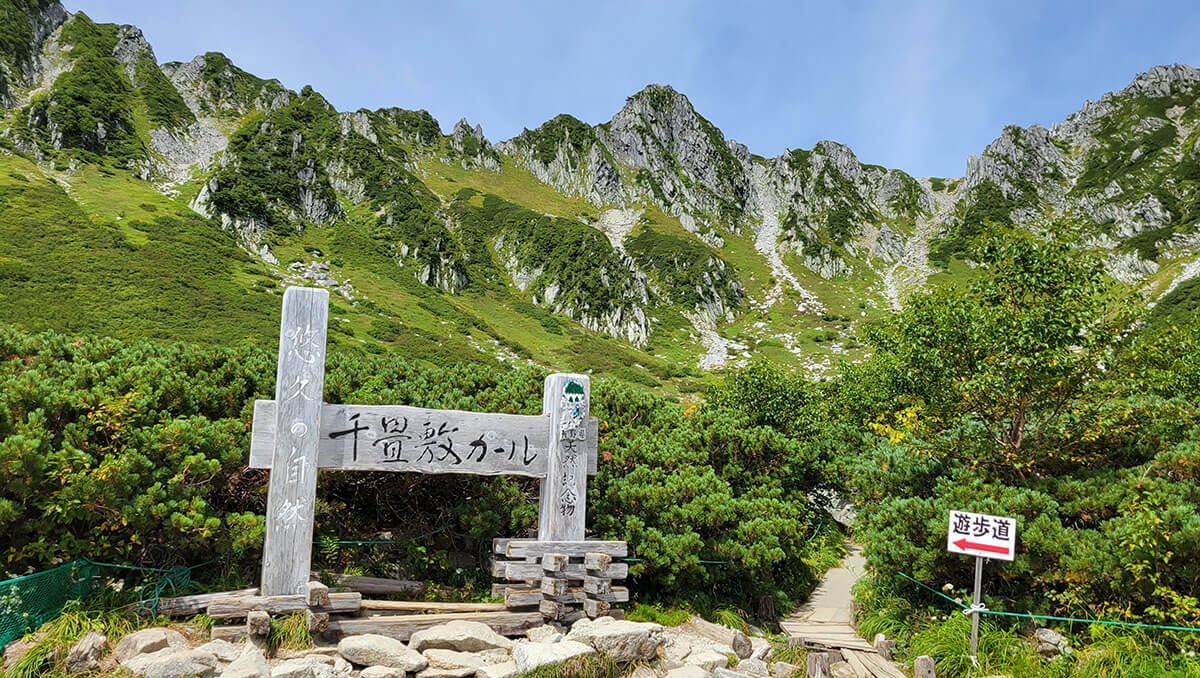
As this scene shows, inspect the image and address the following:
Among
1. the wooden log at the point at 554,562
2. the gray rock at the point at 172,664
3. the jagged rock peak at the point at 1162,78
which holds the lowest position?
the gray rock at the point at 172,664

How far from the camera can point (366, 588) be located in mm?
6586

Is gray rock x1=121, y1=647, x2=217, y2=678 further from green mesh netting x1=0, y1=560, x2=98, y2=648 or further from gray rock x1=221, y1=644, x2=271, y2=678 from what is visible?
green mesh netting x1=0, y1=560, x2=98, y2=648

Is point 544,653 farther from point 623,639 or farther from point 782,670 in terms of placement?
point 782,670

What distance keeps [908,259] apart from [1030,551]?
111m

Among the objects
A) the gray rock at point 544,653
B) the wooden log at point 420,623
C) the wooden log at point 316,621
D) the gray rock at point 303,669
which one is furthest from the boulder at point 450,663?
the wooden log at point 316,621

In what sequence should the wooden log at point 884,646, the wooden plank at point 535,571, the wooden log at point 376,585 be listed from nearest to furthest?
1. the wooden plank at point 535,571
2. the wooden log at point 376,585
3. the wooden log at point 884,646

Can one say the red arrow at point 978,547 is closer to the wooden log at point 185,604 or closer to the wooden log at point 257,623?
the wooden log at point 257,623

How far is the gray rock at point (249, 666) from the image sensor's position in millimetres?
4328

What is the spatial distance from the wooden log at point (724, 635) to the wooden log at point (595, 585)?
1.47m

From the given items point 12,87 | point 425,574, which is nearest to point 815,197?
point 12,87

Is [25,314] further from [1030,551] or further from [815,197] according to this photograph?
[815,197]

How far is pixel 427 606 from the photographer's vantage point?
20.5 feet

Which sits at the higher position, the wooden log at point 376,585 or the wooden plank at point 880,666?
the wooden log at point 376,585

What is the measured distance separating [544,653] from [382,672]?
130 centimetres
